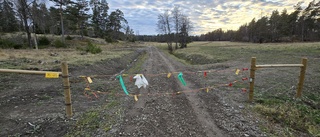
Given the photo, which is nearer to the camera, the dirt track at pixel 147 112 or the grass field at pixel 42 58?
the dirt track at pixel 147 112

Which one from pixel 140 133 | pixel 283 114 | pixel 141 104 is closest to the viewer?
pixel 140 133

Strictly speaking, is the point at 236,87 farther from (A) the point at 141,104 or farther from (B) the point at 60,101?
(B) the point at 60,101

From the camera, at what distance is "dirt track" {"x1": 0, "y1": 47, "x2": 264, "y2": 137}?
3.69m

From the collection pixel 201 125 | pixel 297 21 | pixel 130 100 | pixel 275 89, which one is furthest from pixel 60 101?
pixel 297 21

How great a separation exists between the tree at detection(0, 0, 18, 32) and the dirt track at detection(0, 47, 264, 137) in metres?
47.7

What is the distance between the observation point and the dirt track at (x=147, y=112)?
3.69m

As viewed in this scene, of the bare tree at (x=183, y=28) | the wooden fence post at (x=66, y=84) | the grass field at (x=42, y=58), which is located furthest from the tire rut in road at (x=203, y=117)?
the bare tree at (x=183, y=28)

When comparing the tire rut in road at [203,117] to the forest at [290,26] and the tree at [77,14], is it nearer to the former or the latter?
the tree at [77,14]

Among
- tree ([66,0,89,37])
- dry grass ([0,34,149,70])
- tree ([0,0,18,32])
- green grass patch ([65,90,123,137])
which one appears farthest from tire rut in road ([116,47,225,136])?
tree ([0,0,18,32])

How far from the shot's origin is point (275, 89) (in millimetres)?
6637

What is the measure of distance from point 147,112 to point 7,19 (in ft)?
184

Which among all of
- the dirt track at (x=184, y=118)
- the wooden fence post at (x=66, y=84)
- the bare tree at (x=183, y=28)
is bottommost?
the dirt track at (x=184, y=118)

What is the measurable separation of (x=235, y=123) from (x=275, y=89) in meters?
4.03

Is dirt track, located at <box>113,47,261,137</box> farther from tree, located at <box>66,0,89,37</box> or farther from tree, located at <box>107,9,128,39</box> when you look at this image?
tree, located at <box>107,9,128,39</box>
